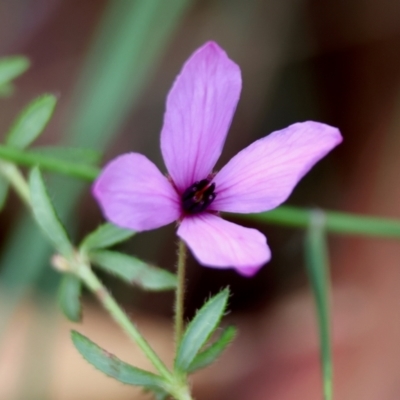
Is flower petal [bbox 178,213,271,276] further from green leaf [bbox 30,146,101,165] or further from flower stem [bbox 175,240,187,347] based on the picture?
green leaf [bbox 30,146,101,165]

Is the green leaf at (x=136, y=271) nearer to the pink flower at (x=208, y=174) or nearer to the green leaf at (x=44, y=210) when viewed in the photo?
the green leaf at (x=44, y=210)

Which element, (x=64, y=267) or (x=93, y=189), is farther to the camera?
(x=64, y=267)

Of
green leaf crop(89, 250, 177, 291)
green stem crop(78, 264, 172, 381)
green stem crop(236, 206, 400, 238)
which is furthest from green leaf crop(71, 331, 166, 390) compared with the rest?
green stem crop(236, 206, 400, 238)

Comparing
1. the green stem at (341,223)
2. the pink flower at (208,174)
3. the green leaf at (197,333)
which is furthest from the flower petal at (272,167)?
the green stem at (341,223)

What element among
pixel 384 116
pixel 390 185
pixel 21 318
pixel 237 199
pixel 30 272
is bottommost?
pixel 21 318

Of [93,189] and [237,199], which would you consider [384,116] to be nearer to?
[237,199]

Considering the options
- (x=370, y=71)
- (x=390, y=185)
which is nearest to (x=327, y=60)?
(x=370, y=71)
